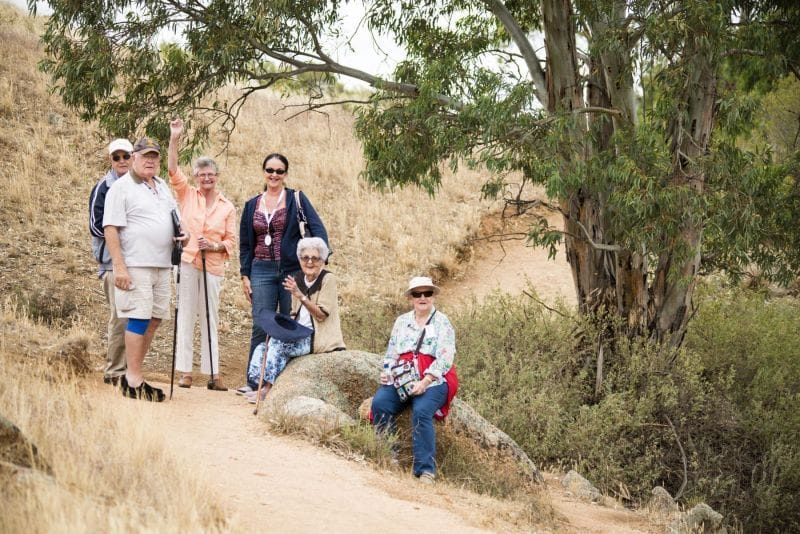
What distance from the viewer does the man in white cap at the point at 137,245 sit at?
6.75 metres

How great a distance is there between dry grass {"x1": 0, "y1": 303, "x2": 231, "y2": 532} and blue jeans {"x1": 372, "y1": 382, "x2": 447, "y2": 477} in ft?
5.36

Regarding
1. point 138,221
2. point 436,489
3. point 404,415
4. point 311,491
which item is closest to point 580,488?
point 404,415

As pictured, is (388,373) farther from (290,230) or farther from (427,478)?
(290,230)

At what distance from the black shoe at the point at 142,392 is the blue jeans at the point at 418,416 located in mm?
1593

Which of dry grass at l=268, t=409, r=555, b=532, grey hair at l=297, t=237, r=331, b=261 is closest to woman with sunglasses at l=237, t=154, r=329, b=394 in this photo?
grey hair at l=297, t=237, r=331, b=261

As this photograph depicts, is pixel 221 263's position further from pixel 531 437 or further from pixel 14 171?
pixel 14 171

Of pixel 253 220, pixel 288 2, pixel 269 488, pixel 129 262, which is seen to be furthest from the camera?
pixel 288 2

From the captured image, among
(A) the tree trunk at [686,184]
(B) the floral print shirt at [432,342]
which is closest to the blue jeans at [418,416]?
(B) the floral print shirt at [432,342]

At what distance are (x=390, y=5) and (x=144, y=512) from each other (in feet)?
32.3

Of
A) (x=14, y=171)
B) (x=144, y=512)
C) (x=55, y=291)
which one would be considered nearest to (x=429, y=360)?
(x=144, y=512)

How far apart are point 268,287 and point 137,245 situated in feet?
4.26

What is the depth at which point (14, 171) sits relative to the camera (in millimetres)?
17344

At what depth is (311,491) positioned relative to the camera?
5414mm

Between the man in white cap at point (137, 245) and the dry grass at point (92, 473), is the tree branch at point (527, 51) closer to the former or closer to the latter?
the man in white cap at point (137, 245)
